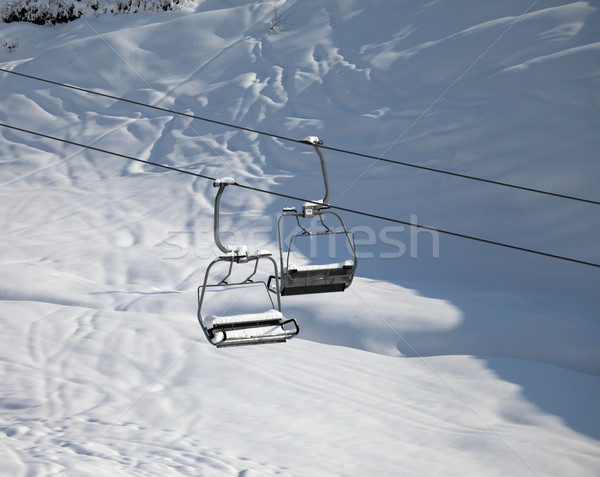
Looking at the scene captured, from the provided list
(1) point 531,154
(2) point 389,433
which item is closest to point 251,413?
(2) point 389,433

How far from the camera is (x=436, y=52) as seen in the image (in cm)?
1986

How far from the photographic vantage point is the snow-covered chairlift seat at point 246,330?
657 centimetres

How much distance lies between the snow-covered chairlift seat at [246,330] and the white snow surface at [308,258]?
2.38m

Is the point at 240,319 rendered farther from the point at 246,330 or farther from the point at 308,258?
the point at 308,258

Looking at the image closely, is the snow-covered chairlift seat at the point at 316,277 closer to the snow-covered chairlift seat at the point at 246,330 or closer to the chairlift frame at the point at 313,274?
the chairlift frame at the point at 313,274

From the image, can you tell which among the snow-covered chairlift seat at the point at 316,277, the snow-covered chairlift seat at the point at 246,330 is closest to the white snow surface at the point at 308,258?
the snow-covered chairlift seat at the point at 246,330

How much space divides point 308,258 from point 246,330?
861 cm

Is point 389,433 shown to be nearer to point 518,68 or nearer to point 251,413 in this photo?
point 251,413

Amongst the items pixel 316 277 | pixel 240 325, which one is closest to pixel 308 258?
pixel 316 277

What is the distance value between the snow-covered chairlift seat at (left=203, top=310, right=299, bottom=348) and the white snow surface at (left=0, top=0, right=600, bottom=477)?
2377 millimetres

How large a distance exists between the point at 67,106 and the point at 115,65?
2297 millimetres

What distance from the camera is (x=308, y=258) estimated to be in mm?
15375

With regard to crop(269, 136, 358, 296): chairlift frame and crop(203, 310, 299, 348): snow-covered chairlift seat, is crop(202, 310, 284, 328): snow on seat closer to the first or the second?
crop(203, 310, 299, 348): snow-covered chairlift seat

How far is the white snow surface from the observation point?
30.5ft
